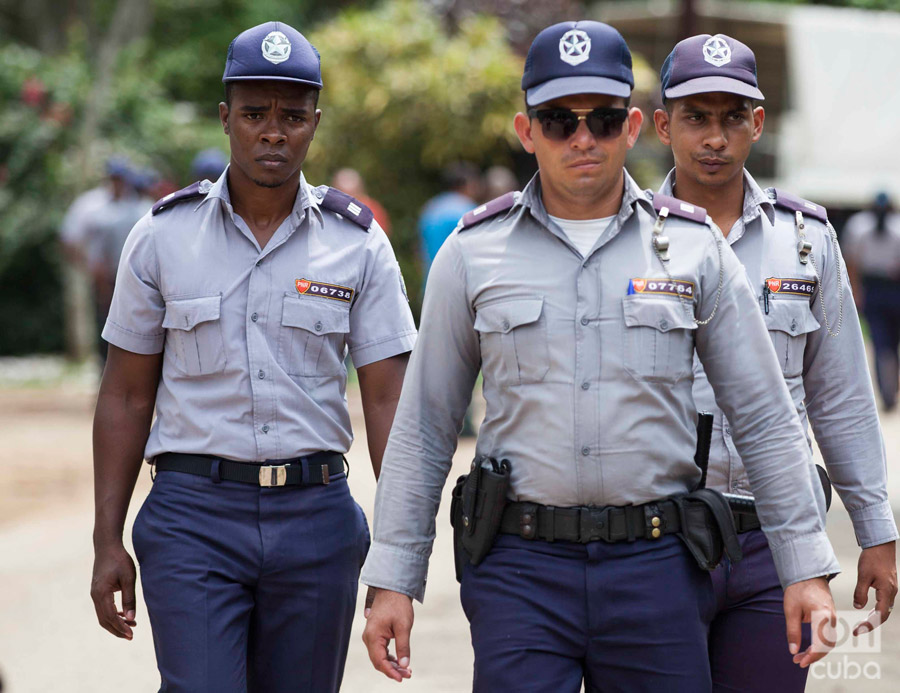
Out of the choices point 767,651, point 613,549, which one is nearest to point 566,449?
point 613,549

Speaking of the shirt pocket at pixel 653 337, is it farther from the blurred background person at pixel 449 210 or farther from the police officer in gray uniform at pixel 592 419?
the blurred background person at pixel 449 210

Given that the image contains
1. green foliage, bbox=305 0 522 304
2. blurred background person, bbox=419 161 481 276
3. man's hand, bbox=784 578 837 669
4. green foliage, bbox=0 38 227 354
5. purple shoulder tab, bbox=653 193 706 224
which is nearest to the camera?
man's hand, bbox=784 578 837 669

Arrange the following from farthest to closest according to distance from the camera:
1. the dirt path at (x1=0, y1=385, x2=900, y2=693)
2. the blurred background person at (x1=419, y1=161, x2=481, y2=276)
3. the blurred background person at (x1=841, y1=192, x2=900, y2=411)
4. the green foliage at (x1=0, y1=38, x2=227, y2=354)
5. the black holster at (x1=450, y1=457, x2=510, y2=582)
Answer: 1. the green foliage at (x1=0, y1=38, x2=227, y2=354)
2. the blurred background person at (x1=841, y1=192, x2=900, y2=411)
3. the blurred background person at (x1=419, y1=161, x2=481, y2=276)
4. the dirt path at (x1=0, y1=385, x2=900, y2=693)
5. the black holster at (x1=450, y1=457, x2=510, y2=582)

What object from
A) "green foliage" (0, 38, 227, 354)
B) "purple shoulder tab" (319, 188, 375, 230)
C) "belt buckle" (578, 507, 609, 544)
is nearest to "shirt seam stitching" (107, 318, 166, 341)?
"purple shoulder tab" (319, 188, 375, 230)

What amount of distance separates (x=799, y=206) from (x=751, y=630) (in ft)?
3.95

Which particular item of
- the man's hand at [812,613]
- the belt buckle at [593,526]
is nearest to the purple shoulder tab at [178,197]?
the belt buckle at [593,526]

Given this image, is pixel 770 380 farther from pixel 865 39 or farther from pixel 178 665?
pixel 865 39

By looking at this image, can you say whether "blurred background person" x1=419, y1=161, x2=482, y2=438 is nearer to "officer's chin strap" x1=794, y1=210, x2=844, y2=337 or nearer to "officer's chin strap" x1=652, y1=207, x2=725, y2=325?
"officer's chin strap" x1=794, y1=210, x2=844, y2=337

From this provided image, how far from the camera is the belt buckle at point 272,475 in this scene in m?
3.84

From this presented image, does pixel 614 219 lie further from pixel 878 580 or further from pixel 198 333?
pixel 878 580

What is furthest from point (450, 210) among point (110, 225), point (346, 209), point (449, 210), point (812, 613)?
point (812, 613)

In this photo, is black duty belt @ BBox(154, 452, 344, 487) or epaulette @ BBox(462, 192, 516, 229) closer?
epaulette @ BBox(462, 192, 516, 229)

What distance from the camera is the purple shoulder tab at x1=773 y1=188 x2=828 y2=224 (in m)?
4.11

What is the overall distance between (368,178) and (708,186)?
15.0 meters
